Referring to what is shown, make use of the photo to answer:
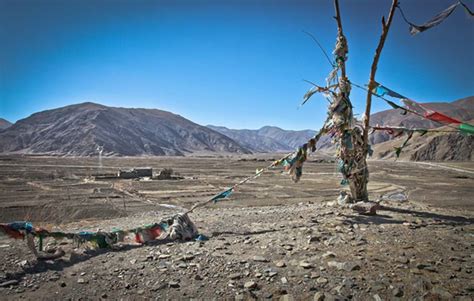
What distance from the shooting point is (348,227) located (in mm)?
7488

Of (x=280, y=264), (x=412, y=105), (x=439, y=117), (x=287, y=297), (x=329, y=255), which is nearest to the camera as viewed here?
(x=287, y=297)

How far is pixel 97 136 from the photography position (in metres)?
109

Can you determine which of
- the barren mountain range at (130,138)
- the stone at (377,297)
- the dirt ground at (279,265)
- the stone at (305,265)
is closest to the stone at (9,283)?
the dirt ground at (279,265)

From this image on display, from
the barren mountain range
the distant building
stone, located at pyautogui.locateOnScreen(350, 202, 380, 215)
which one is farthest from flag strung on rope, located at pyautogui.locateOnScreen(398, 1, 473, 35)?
the barren mountain range

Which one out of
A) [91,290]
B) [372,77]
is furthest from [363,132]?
[91,290]

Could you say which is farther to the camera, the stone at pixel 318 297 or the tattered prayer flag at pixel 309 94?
the tattered prayer flag at pixel 309 94

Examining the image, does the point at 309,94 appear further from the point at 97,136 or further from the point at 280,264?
the point at 97,136

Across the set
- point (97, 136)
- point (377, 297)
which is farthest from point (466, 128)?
point (97, 136)

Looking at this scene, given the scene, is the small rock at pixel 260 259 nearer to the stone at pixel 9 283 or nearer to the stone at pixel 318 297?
the stone at pixel 318 297

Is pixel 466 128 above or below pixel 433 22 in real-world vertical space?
below

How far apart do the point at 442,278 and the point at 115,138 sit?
403 ft

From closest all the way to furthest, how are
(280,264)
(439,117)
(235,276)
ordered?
1. (235,276)
2. (280,264)
3. (439,117)

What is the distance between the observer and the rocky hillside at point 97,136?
10462cm

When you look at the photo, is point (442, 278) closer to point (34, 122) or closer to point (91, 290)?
point (91, 290)
